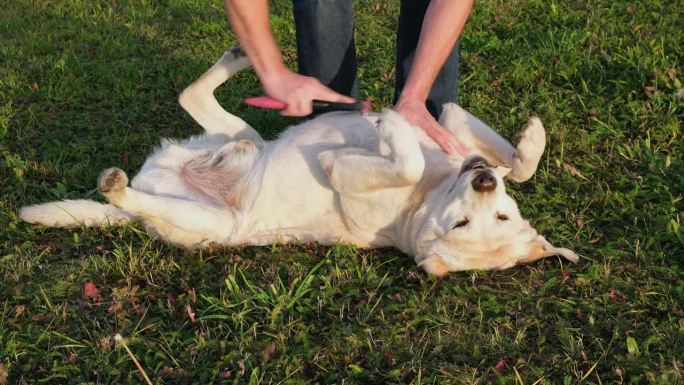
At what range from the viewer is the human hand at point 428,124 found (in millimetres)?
3855

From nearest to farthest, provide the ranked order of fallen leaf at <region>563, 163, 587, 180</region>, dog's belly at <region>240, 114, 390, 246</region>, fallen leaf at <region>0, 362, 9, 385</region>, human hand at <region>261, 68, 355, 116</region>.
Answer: fallen leaf at <region>0, 362, 9, 385</region>, human hand at <region>261, 68, 355, 116</region>, dog's belly at <region>240, 114, 390, 246</region>, fallen leaf at <region>563, 163, 587, 180</region>

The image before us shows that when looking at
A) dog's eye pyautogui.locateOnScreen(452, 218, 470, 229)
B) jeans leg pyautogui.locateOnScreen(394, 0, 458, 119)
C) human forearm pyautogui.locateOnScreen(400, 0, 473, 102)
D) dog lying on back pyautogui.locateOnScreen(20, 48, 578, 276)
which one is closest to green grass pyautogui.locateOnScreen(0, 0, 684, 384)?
dog lying on back pyautogui.locateOnScreen(20, 48, 578, 276)

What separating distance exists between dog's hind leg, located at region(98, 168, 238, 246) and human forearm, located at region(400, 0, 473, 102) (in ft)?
4.00

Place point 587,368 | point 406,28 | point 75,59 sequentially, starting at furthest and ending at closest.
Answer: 1. point 75,59
2. point 406,28
3. point 587,368

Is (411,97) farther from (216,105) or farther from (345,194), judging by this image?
(216,105)

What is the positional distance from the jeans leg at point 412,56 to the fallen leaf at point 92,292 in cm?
245

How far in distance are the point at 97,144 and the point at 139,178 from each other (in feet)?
3.56

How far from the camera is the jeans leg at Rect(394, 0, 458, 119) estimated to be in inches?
188

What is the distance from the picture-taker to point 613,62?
18.1ft

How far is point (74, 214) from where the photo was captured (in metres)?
3.96

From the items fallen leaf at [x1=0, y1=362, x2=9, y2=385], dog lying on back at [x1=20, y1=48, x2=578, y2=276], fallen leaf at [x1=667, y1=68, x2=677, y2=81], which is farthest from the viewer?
fallen leaf at [x1=667, y1=68, x2=677, y2=81]

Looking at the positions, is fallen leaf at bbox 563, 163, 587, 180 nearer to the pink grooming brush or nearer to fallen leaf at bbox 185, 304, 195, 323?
the pink grooming brush

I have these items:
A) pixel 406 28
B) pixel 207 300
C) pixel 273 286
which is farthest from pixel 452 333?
pixel 406 28

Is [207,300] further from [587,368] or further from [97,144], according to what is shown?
[97,144]
